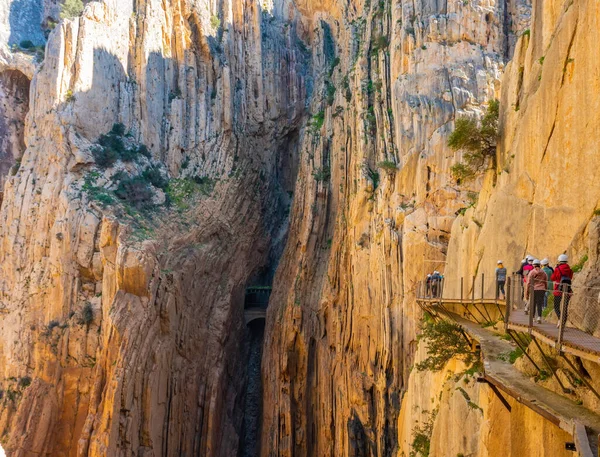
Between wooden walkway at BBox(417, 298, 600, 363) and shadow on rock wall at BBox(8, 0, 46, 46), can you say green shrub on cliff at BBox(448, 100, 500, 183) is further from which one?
shadow on rock wall at BBox(8, 0, 46, 46)

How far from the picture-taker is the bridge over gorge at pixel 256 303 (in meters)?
38.9

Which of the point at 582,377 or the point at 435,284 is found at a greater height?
the point at 435,284

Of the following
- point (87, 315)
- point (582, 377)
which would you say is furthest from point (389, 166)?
point (582, 377)

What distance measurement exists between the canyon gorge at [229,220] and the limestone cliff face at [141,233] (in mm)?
134

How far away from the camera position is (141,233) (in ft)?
103

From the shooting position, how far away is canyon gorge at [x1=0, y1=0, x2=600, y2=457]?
2611cm

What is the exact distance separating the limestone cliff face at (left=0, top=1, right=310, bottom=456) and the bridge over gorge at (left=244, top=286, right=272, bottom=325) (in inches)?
53.4

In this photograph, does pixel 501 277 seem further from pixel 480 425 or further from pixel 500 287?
pixel 480 425

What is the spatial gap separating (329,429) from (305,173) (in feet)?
52.1

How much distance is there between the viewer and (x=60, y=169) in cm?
3341

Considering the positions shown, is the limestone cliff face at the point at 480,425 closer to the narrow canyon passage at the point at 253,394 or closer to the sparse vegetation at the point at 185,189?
the narrow canyon passage at the point at 253,394

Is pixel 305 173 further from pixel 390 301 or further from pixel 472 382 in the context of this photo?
pixel 472 382

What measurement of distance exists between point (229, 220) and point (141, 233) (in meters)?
7.61

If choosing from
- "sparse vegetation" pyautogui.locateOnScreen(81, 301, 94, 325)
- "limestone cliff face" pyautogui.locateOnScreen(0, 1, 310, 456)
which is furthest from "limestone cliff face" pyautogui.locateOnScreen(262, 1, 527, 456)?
"sparse vegetation" pyautogui.locateOnScreen(81, 301, 94, 325)
